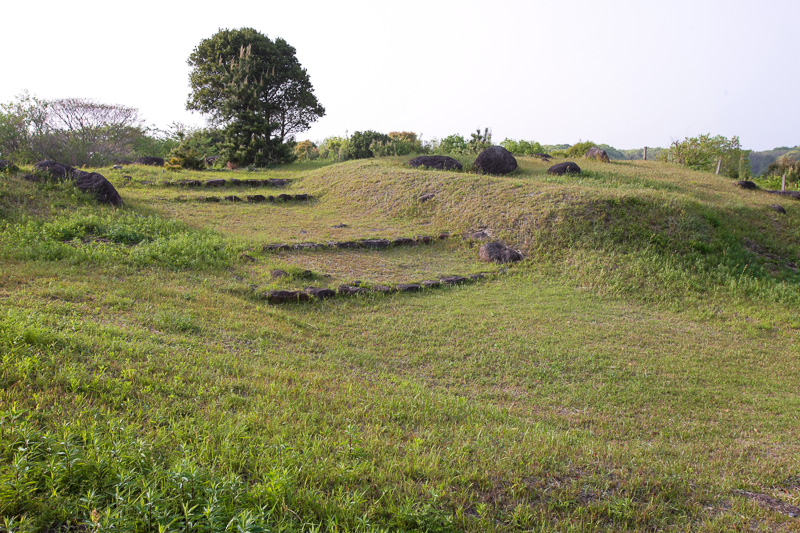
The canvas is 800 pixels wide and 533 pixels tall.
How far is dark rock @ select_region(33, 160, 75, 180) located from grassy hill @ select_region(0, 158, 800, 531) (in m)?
0.61

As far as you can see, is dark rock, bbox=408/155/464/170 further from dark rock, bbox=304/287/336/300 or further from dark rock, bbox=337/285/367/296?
dark rock, bbox=304/287/336/300

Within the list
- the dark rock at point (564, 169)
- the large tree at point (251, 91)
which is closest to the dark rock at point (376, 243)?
the dark rock at point (564, 169)

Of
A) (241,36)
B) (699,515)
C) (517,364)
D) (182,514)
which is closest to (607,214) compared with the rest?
(517,364)

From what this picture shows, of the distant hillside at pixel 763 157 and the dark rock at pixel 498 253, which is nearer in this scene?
the dark rock at pixel 498 253

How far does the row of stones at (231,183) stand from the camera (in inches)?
682

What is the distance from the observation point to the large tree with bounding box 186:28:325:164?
23984 millimetres

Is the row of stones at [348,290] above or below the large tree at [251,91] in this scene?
below

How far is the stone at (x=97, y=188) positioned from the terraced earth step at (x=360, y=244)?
5.37m

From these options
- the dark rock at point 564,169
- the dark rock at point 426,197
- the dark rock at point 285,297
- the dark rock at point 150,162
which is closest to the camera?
the dark rock at point 285,297

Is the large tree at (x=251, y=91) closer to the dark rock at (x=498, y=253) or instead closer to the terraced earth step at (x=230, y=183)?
the terraced earth step at (x=230, y=183)

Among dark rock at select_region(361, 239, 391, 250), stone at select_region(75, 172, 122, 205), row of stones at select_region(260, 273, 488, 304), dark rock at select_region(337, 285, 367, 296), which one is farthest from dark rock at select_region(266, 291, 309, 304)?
stone at select_region(75, 172, 122, 205)

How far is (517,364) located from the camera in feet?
19.3

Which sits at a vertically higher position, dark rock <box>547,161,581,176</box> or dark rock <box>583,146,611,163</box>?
dark rock <box>583,146,611,163</box>

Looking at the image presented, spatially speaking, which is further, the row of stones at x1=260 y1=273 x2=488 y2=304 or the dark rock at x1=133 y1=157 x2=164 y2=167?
the dark rock at x1=133 y1=157 x2=164 y2=167
